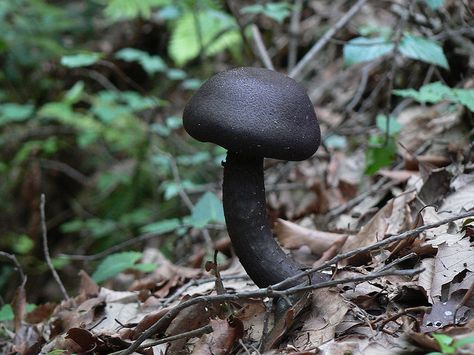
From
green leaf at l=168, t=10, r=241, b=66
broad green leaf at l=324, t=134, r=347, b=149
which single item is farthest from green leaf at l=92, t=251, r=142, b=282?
green leaf at l=168, t=10, r=241, b=66

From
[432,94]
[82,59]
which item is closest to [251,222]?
[432,94]

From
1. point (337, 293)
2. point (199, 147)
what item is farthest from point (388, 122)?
point (199, 147)

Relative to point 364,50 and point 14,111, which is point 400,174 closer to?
point 364,50

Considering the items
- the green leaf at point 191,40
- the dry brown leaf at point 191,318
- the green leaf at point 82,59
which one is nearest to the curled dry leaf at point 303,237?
the dry brown leaf at point 191,318

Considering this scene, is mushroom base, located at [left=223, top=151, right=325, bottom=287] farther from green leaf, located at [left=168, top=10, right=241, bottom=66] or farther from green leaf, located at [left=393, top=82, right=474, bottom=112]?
green leaf, located at [left=168, top=10, right=241, bottom=66]

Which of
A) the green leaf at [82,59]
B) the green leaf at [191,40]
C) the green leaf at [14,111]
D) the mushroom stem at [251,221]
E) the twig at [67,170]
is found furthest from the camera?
the twig at [67,170]

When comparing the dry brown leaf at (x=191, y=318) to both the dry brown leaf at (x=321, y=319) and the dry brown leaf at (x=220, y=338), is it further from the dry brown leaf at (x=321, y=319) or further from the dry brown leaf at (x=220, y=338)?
the dry brown leaf at (x=321, y=319)
